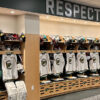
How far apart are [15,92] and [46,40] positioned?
1975 millimetres

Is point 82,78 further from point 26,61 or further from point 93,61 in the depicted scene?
point 26,61

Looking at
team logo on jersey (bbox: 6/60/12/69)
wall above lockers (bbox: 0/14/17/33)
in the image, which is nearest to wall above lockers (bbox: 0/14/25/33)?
wall above lockers (bbox: 0/14/17/33)

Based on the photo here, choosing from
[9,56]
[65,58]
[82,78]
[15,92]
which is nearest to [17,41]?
[9,56]

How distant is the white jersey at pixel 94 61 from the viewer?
22.0 feet

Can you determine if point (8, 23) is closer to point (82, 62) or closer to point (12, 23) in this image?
point (12, 23)

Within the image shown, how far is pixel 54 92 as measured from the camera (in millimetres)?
5566

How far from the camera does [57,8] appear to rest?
5180 millimetres

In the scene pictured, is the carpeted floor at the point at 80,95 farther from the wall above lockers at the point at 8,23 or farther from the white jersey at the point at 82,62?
the wall above lockers at the point at 8,23

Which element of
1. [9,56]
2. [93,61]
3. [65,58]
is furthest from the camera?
[93,61]

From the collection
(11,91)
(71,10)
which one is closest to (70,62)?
(71,10)

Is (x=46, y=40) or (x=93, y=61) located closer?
(x=46, y=40)

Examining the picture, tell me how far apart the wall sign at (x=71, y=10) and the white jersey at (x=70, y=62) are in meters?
1.45

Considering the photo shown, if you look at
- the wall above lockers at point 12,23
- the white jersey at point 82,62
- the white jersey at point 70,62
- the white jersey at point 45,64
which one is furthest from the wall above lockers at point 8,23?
the white jersey at point 82,62

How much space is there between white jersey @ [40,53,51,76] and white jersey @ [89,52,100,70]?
2120 mm
